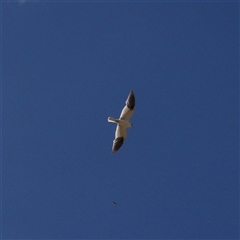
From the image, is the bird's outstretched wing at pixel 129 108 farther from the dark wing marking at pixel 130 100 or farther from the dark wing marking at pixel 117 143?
the dark wing marking at pixel 117 143

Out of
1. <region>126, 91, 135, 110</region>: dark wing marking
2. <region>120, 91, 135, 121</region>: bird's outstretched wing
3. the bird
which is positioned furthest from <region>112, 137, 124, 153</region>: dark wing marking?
<region>126, 91, 135, 110</region>: dark wing marking

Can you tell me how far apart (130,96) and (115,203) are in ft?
22.4

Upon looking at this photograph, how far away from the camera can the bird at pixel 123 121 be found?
33.3 metres

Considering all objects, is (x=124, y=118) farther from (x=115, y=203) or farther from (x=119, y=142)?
(x=115, y=203)

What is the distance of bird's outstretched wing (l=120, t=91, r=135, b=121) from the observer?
33281mm

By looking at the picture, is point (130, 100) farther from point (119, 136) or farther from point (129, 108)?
point (119, 136)

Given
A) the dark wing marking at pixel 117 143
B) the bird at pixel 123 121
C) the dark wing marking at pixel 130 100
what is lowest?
the dark wing marking at pixel 117 143

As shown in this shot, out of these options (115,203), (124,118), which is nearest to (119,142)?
(124,118)

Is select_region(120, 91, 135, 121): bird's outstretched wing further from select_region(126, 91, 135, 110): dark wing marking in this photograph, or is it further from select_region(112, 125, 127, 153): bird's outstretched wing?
select_region(112, 125, 127, 153): bird's outstretched wing

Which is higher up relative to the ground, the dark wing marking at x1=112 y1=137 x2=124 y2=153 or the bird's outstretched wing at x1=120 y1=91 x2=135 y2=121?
the bird's outstretched wing at x1=120 y1=91 x2=135 y2=121

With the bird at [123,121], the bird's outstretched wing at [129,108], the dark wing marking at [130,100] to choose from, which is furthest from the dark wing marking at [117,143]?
the dark wing marking at [130,100]

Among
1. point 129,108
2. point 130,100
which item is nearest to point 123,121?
point 129,108

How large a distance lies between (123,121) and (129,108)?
2.87 ft

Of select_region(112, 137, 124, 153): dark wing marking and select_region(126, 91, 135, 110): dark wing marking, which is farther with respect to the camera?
select_region(126, 91, 135, 110): dark wing marking
